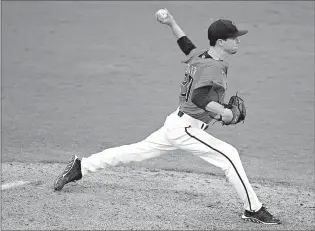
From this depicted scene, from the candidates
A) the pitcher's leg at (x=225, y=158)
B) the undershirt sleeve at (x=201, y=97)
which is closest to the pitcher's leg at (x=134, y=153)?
the pitcher's leg at (x=225, y=158)

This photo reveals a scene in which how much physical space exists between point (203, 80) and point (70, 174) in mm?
1601

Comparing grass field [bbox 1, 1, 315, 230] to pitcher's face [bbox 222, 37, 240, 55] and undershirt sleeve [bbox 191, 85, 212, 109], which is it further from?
pitcher's face [bbox 222, 37, 240, 55]

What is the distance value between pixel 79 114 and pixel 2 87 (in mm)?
1590

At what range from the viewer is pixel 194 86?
19.0 ft

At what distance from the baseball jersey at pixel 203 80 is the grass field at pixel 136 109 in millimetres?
874

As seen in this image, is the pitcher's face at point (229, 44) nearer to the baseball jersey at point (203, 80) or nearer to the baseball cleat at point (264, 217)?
the baseball jersey at point (203, 80)

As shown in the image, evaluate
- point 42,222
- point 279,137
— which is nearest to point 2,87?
point 279,137

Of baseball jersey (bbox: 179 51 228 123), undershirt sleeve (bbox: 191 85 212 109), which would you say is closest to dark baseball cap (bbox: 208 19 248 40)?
baseball jersey (bbox: 179 51 228 123)

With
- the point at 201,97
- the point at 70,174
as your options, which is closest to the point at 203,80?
the point at 201,97

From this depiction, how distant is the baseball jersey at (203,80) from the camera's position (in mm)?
5758

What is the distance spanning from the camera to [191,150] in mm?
6117

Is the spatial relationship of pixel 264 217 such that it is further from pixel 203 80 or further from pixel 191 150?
pixel 203 80

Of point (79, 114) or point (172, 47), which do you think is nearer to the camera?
point (79, 114)

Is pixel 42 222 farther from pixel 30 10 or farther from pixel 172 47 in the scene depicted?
pixel 30 10
